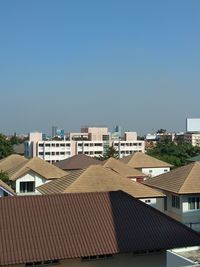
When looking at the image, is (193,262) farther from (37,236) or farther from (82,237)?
(37,236)

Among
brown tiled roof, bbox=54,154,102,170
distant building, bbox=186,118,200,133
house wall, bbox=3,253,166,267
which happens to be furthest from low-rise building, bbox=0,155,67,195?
distant building, bbox=186,118,200,133

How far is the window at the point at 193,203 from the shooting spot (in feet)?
94.7

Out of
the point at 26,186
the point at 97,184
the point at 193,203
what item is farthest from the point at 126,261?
the point at 26,186

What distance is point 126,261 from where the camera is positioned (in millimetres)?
16578

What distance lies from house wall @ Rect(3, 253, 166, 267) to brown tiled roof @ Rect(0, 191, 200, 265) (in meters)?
0.71

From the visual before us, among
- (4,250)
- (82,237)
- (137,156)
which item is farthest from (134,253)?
(137,156)

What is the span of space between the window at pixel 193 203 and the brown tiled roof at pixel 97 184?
1.99 m

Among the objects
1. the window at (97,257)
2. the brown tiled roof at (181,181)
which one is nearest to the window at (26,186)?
the brown tiled roof at (181,181)

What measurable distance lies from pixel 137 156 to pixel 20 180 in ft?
62.6

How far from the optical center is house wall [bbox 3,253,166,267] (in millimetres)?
16016

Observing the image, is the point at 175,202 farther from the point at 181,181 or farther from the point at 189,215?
the point at 181,181

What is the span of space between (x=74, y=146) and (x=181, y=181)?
80788 mm

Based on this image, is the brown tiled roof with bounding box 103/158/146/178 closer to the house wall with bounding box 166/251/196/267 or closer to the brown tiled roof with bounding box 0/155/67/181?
the brown tiled roof with bounding box 0/155/67/181

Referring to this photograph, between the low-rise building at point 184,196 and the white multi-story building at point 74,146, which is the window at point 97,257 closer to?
the low-rise building at point 184,196
